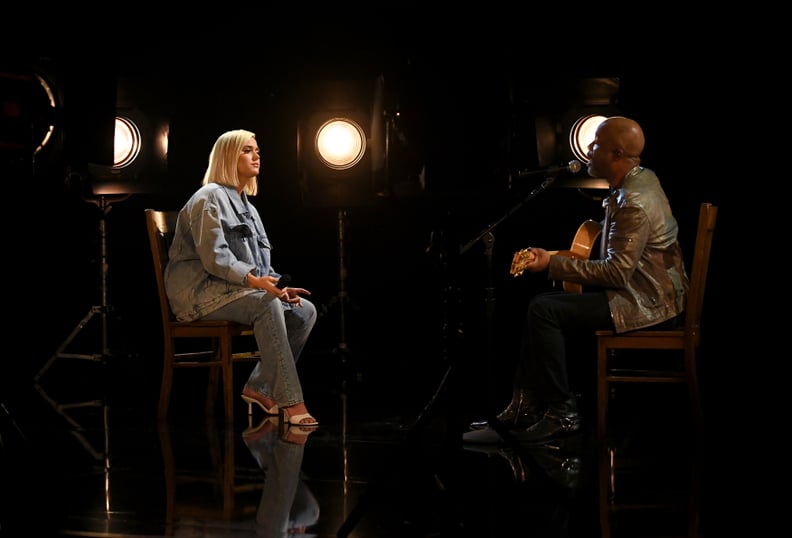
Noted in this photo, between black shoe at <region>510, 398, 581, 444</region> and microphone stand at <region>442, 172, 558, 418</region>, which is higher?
microphone stand at <region>442, 172, 558, 418</region>

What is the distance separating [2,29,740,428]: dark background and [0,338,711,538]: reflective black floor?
980mm

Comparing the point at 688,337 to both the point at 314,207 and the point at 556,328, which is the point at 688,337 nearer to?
the point at 556,328

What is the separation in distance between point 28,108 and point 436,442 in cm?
182

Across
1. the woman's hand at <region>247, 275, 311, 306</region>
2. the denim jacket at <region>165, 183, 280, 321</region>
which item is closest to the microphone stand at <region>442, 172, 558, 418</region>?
the woman's hand at <region>247, 275, 311, 306</region>

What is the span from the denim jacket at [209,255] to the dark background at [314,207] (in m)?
0.85

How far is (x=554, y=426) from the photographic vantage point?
11.1ft

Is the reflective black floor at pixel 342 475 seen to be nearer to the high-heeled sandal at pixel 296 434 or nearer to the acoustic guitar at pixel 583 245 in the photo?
the high-heeled sandal at pixel 296 434

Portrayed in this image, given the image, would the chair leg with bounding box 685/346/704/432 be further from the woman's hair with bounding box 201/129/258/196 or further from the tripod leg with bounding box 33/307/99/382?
the tripod leg with bounding box 33/307/99/382

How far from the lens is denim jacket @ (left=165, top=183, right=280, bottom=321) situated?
3.86 meters

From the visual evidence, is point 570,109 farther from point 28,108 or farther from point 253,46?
point 28,108

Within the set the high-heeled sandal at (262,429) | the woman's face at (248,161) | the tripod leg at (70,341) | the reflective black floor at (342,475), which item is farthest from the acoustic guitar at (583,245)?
the tripod leg at (70,341)

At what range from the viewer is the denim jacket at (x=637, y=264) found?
10.9ft

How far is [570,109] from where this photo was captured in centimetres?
468

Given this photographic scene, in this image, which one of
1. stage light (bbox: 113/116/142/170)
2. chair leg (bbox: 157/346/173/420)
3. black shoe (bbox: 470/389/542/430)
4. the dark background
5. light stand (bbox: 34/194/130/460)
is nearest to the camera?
black shoe (bbox: 470/389/542/430)
